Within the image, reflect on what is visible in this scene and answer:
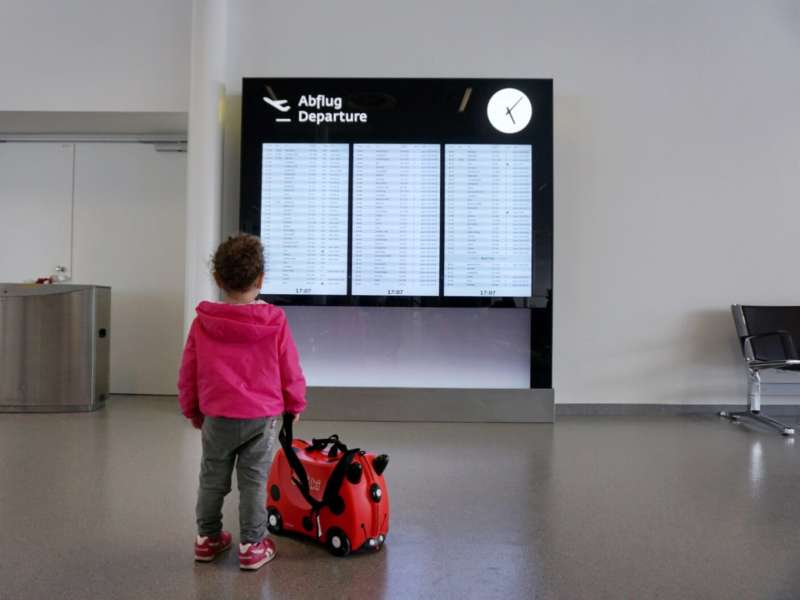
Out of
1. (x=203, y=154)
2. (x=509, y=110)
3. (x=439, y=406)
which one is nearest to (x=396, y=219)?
(x=509, y=110)

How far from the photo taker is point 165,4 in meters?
4.39

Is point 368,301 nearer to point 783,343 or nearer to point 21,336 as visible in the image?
point 21,336

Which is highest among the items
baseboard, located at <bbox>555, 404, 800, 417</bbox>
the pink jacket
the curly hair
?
the curly hair

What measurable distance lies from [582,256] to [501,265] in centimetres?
77

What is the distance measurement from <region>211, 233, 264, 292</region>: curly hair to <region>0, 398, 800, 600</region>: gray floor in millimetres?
873

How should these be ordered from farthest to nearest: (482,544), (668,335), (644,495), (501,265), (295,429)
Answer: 1. (668,335)
2. (501,265)
3. (295,429)
4. (644,495)
5. (482,544)

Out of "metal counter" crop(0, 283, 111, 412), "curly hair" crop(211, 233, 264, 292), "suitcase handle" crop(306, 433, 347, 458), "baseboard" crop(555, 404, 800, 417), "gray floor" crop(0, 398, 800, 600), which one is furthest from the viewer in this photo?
"baseboard" crop(555, 404, 800, 417)

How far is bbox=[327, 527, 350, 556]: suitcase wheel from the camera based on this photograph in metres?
1.75

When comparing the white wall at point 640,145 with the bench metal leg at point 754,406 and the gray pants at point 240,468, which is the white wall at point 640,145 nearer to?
the bench metal leg at point 754,406

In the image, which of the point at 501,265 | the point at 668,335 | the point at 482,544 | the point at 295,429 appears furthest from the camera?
the point at 668,335

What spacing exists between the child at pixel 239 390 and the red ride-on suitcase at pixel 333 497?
133mm

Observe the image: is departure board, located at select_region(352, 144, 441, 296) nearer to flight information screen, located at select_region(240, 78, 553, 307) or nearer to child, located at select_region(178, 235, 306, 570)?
flight information screen, located at select_region(240, 78, 553, 307)

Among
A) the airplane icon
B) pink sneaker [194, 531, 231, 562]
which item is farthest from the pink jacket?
the airplane icon

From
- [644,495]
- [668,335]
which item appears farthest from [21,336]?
[668,335]
